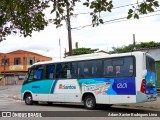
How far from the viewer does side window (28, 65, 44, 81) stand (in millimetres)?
21156

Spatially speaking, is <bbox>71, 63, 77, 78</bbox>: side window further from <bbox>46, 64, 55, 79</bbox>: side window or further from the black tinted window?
the black tinted window

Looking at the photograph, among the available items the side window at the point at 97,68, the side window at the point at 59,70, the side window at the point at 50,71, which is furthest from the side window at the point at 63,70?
the side window at the point at 97,68

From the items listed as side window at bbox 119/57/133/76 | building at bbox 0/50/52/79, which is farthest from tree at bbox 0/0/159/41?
building at bbox 0/50/52/79

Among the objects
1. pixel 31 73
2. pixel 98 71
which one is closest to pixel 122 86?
pixel 98 71

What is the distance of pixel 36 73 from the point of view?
2155cm

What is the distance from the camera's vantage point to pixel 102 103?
17.4 m

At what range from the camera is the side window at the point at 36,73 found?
69.4 ft

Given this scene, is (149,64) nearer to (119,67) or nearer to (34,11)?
(119,67)

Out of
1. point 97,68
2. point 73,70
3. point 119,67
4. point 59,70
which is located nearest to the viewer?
point 119,67

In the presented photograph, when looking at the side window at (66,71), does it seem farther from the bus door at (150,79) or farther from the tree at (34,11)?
the tree at (34,11)

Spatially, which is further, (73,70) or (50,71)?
(50,71)

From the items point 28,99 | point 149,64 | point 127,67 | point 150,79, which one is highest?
point 149,64

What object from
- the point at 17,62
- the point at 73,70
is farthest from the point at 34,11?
the point at 17,62

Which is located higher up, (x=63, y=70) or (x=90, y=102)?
(x=63, y=70)
